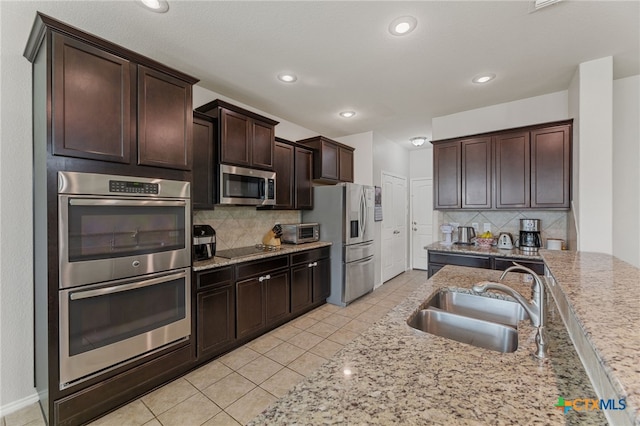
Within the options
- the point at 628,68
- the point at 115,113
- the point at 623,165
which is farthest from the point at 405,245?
the point at 115,113

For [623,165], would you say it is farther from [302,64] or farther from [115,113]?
[115,113]

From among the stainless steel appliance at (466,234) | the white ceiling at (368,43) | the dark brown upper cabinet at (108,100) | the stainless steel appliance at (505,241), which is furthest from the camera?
the stainless steel appliance at (466,234)

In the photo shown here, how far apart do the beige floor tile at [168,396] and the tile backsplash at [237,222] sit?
1418mm

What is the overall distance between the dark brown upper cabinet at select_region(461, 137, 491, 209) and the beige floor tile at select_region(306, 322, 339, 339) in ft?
7.93

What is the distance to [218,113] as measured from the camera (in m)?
2.82

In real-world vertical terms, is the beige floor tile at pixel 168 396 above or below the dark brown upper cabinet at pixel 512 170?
below

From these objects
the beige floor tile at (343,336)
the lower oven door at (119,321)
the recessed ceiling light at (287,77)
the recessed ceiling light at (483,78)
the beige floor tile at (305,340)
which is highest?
the recessed ceiling light at (483,78)

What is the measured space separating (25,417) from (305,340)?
7.13ft

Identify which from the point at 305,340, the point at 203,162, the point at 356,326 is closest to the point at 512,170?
the point at 356,326

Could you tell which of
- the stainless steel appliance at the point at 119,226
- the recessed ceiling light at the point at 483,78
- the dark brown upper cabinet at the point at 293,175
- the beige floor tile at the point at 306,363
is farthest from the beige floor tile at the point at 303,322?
the recessed ceiling light at the point at 483,78

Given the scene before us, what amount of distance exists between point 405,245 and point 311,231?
10.1 ft

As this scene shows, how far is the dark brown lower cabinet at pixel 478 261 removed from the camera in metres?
2.96

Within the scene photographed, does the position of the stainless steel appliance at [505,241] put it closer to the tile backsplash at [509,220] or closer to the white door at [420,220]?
the tile backsplash at [509,220]

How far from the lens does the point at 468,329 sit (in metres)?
1.34
